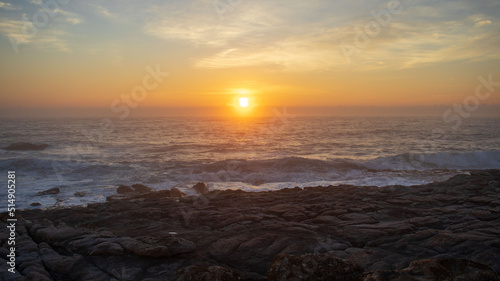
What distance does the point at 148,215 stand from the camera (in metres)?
10.0

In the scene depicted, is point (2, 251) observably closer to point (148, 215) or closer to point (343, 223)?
point (148, 215)

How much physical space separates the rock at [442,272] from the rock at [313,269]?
34cm

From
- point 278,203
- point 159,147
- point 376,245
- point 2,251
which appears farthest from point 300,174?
point 159,147

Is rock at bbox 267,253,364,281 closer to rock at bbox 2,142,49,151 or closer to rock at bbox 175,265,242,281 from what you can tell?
rock at bbox 175,265,242,281

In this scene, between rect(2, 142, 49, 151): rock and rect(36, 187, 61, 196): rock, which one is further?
rect(2, 142, 49, 151): rock

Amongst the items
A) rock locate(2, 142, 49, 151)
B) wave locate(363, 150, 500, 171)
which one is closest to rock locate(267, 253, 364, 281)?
wave locate(363, 150, 500, 171)

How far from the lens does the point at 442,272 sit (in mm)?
4164

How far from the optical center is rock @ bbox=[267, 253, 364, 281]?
4605 mm

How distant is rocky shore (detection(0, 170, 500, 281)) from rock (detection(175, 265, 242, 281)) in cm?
2

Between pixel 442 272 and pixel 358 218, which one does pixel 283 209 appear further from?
pixel 442 272

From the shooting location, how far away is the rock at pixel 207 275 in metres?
4.80

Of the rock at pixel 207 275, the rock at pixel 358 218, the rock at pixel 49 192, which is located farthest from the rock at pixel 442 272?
the rock at pixel 49 192

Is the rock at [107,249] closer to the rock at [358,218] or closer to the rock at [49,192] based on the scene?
the rock at [358,218]

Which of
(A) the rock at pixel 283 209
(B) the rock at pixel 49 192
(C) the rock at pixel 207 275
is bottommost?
(B) the rock at pixel 49 192
